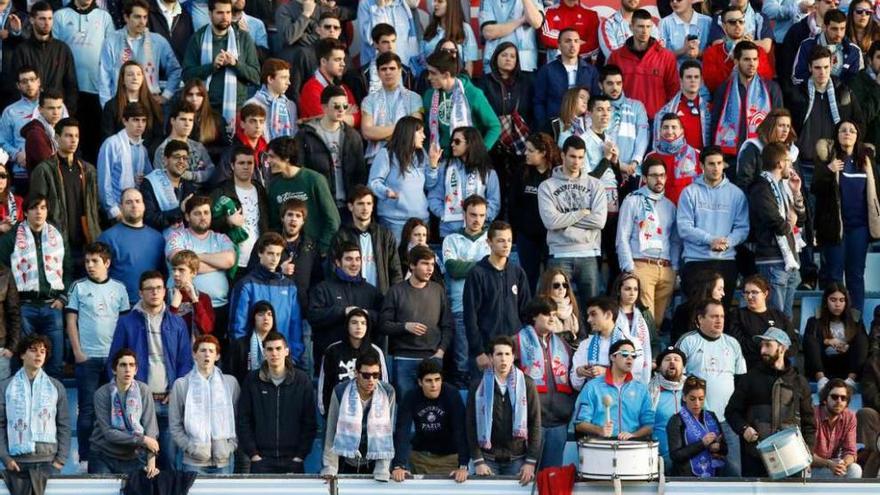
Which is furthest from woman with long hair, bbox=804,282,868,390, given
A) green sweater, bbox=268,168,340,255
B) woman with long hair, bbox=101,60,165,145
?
woman with long hair, bbox=101,60,165,145

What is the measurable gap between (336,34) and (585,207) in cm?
319

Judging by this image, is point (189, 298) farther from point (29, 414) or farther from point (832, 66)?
point (832, 66)

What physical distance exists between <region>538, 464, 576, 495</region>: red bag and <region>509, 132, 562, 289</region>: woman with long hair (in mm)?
3082

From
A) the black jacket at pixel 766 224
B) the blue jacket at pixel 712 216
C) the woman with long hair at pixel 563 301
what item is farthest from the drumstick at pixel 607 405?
the black jacket at pixel 766 224

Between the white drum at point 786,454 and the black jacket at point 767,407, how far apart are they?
0.39 meters

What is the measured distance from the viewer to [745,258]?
18891mm

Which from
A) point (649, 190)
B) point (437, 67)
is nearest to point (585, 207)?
point (649, 190)

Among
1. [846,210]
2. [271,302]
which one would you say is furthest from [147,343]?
[846,210]

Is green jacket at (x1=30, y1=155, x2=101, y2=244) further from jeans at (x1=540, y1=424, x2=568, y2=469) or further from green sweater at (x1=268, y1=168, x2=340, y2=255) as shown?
jeans at (x1=540, y1=424, x2=568, y2=469)

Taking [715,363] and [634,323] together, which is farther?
[634,323]

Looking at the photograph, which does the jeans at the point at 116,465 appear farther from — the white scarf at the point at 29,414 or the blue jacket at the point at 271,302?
the blue jacket at the point at 271,302

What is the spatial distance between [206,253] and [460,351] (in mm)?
2056

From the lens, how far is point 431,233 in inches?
757

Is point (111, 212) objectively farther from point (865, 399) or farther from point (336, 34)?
point (865, 399)
